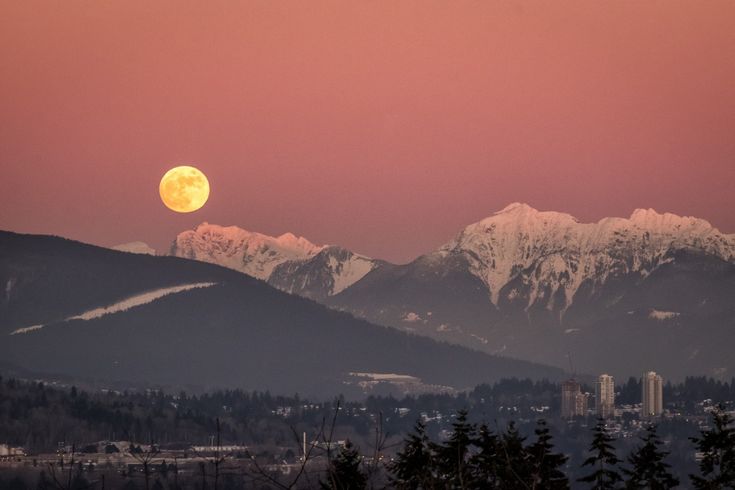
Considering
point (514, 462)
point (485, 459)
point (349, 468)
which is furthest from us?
point (485, 459)

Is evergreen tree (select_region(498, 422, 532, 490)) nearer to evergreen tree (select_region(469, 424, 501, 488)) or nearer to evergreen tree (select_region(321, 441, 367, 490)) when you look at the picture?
evergreen tree (select_region(469, 424, 501, 488))

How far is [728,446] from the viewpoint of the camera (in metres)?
87.6

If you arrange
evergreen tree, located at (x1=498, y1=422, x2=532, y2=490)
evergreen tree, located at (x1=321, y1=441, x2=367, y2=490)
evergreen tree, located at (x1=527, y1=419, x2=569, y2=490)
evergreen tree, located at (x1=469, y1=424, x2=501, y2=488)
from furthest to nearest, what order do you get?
evergreen tree, located at (x1=469, y1=424, x2=501, y2=488)
evergreen tree, located at (x1=321, y1=441, x2=367, y2=490)
evergreen tree, located at (x1=527, y1=419, x2=569, y2=490)
evergreen tree, located at (x1=498, y1=422, x2=532, y2=490)

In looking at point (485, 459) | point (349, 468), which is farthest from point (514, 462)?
point (349, 468)

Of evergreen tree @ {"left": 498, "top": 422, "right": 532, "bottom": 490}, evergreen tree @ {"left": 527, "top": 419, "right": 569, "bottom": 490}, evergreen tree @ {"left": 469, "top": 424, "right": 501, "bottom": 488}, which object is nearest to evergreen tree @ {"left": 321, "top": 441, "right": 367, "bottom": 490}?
evergreen tree @ {"left": 469, "top": 424, "right": 501, "bottom": 488}

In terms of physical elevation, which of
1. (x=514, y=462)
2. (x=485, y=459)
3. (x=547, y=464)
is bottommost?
(x=514, y=462)

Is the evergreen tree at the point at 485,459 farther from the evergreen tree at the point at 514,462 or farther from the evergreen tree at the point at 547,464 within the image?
the evergreen tree at the point at 547,464

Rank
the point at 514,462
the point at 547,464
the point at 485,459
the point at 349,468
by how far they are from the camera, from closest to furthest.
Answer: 1. the point at 514,462
2. the point at 547,464
3. the point at 349,468
4. the point at 485,459

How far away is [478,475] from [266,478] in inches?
1390

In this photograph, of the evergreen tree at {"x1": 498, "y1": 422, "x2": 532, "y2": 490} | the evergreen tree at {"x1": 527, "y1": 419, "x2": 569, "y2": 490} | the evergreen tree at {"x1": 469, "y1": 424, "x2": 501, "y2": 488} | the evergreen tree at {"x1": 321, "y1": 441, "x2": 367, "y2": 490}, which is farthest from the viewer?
the evergreen tree at {"x1": 469, "y1": 424, "x2": 501, "y2": 488}

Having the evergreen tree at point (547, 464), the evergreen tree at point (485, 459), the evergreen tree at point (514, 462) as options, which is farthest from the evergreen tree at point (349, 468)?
the evergreen tree at point (547, 464)

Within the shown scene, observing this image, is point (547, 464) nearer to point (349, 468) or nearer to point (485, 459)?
point (485, 459)

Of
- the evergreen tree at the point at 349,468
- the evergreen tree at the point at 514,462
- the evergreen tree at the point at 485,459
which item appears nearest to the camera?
the evergreen tree at the point at 514,462

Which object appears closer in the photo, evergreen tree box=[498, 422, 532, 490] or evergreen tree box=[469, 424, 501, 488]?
evergreen tree box=[498, 422, 532, 490]
